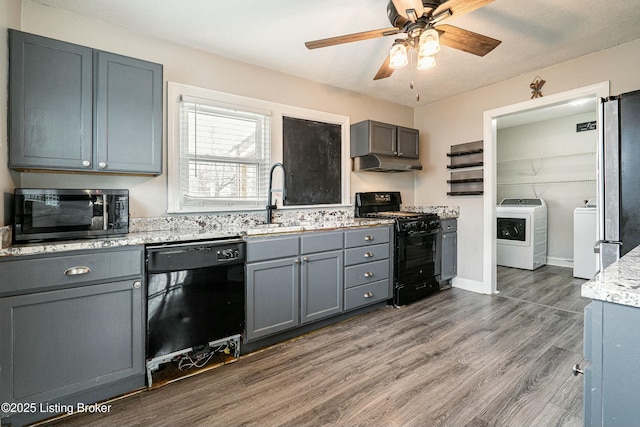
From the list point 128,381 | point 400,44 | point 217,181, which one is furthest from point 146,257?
point 400,44

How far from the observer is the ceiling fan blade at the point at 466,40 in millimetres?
1781

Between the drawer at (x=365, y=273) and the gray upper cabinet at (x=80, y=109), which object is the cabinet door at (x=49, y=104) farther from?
the drawer at (x=365, y=273)

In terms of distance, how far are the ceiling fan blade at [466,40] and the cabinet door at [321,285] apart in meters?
1.85

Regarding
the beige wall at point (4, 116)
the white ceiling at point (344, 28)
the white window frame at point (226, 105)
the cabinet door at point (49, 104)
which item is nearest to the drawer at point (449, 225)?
the white window frame at point (226, 105)

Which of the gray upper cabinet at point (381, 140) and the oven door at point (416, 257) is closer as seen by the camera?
the oven door at point (416, 257)

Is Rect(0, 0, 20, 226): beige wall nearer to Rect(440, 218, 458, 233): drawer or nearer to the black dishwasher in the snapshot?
the black dishwasher

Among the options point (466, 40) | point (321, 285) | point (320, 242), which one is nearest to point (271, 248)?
point (320, 242)

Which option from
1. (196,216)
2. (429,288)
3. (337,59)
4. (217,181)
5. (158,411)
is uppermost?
(337,59)

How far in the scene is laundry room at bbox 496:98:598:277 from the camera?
4.67 metres

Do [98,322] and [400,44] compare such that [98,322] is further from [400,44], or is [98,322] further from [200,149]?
[400,44]

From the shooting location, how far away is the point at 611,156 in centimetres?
199

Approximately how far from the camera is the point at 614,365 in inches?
27.6

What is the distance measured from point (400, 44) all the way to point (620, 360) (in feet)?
6.11

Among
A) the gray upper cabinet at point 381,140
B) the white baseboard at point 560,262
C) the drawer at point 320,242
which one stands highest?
the gray upper cabinet at point 381,140
